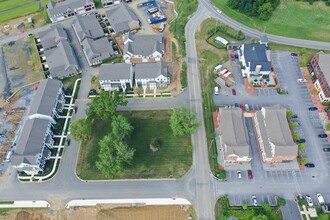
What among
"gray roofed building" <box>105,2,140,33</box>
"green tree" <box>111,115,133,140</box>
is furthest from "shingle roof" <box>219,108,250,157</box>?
"gray roofed building" <box>105,2,140,33</box>

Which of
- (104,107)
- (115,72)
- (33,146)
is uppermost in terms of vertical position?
(115,72)

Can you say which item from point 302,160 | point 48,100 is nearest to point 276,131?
point 302,160

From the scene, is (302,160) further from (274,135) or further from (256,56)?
(256,56)

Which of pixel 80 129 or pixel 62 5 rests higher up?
pixel 62 5

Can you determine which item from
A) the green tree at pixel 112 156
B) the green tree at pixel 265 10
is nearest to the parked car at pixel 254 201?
the green tree at pixel 112 156

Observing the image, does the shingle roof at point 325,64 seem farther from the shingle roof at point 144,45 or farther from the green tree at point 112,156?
the green tree at point 112,156

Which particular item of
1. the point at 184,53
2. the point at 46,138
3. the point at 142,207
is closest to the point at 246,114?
the point at 184,53

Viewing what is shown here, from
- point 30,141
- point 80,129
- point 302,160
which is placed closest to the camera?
point 302,160
